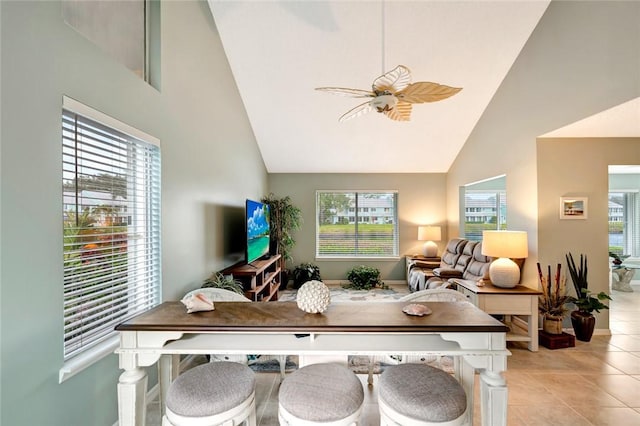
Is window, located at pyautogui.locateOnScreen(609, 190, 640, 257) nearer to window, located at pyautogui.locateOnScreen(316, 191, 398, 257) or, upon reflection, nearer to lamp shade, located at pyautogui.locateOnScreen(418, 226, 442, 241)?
lamp shade, located at pyautogui.locateOnScreen(418, 226, 442, 241)

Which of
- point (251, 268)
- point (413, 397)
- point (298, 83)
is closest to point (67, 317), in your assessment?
point (413, 397)

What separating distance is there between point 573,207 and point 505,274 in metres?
1.12

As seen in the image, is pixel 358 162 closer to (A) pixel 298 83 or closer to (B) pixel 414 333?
(A) pixel 298 83

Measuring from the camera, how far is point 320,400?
122 centimetres

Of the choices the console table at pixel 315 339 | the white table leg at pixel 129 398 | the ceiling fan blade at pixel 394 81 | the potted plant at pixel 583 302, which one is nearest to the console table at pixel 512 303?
the potted plant at pixel 583 302

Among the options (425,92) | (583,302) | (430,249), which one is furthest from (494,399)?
(430,249)

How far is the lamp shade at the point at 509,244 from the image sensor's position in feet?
10.5

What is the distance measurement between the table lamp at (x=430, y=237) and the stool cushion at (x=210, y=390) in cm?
489

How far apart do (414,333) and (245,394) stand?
2.75 ft

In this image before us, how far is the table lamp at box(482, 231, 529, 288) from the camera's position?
3.21 m

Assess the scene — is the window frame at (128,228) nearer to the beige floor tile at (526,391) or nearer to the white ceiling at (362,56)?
the white ceiling at (362,56)

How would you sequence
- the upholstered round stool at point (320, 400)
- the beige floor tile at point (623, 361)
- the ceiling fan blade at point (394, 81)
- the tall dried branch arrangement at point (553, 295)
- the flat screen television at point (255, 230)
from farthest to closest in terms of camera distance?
the flat screen television at point (255, 230), the tall dried branch arrangement at point (553, 295), the beige floor tile at point (623, 361), the ceiling fan blade at point (394, 81), the upholstered round stool at point (320, 400)

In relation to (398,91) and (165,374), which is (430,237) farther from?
(165,374)

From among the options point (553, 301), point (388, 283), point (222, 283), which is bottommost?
point (388, 283)
